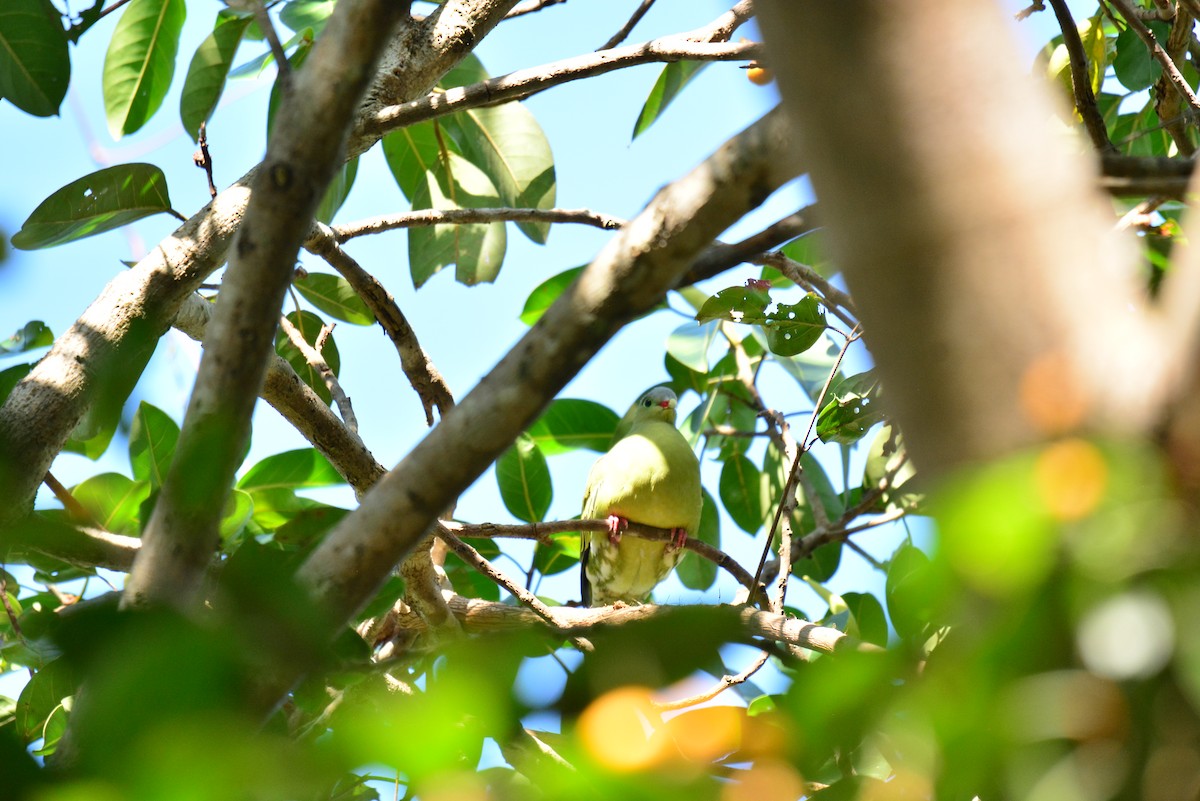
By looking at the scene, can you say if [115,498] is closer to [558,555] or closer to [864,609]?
[558,555]

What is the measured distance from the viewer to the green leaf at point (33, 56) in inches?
86.7

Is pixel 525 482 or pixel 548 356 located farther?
pixel 525 482

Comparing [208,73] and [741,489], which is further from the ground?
[208,73]

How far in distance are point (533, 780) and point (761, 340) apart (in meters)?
3.41

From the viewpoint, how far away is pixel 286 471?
9.96 feet

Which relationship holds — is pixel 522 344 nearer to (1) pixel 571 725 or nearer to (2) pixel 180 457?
(2) pixel 180 457

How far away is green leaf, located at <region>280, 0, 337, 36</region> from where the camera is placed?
290 centimetres

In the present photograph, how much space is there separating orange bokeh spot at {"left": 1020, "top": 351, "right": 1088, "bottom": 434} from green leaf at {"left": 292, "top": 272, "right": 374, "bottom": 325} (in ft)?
9.11

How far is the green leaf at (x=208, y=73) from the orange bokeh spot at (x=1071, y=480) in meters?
2.97

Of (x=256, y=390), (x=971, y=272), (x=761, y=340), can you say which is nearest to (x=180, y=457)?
(x=256, y=390)

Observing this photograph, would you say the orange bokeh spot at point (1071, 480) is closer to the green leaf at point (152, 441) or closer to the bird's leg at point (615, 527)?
the bird's leg at point (615, 527)

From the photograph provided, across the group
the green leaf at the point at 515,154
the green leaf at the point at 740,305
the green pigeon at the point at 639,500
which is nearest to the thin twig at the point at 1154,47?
the green leaf at the point at 740,305

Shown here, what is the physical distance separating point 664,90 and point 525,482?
1403mm

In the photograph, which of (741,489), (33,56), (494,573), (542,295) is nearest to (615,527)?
(494,573)
